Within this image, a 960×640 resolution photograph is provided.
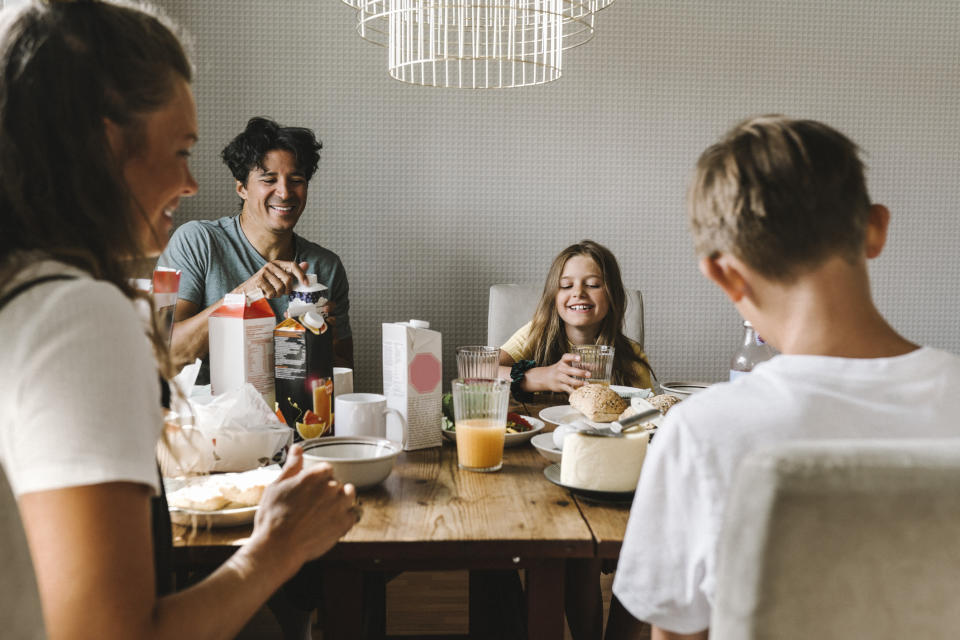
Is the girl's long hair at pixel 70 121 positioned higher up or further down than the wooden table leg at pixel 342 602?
higher up

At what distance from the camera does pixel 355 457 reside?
127 centimetres

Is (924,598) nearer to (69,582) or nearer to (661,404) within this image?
(69,582)

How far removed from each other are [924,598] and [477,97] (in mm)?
2709

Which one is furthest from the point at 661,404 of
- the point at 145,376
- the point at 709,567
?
the point at 145,376

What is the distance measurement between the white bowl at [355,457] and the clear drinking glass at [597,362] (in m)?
0.69

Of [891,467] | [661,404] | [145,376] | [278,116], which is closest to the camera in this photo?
[891,467]

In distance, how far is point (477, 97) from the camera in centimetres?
303

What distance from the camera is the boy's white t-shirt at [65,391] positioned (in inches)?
23.5

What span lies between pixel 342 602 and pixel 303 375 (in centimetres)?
49

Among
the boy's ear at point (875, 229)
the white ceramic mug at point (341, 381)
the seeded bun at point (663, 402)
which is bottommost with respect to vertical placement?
the seeded bun at point (663, 402)

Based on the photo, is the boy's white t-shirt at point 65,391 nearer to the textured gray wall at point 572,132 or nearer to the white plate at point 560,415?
→ the white plate at point 560,415

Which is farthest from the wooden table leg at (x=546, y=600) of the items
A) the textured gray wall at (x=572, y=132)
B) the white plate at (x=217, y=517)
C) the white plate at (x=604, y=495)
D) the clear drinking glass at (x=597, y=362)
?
the textured gray wall at (x=572, y=132)

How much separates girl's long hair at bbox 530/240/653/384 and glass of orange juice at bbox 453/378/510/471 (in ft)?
3.35

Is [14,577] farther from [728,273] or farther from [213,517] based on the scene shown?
[728,273]
